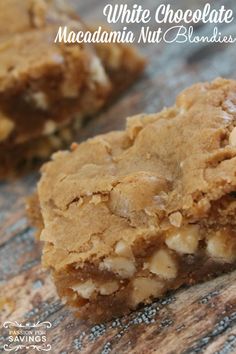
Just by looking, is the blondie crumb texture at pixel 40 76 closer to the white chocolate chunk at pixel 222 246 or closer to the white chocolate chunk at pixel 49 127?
the white chocolate chunk at pixel 49 127

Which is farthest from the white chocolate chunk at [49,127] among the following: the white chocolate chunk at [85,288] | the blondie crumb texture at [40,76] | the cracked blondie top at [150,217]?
the white chocolate chunk at [85,288]

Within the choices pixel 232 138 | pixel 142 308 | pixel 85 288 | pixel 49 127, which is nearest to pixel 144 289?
pixel 142 308

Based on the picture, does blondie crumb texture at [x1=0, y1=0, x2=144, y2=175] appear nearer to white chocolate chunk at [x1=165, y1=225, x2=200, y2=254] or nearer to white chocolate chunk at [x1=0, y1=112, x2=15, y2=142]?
white chocolate chunk at [x1=0, y1=112, x2=15, y2=142]

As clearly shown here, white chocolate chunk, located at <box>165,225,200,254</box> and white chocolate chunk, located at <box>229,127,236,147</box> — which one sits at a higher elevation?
white chocolate chunk, located at <box>229,127,236,147</box>

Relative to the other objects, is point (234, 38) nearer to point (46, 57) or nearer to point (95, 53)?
point (95, 53)

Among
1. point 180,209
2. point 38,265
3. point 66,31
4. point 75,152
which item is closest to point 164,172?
point 180,209

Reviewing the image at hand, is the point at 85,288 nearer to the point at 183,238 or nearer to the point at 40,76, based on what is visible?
the point at 183,238

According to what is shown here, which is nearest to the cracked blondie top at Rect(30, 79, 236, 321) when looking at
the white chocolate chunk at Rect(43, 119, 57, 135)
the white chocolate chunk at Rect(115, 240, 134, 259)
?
the white chocolate chunk at Rect(115, 240, 134, 259)
